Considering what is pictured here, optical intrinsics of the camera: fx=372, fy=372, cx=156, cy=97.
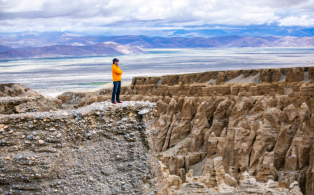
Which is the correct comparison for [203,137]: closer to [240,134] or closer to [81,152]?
[240,134]

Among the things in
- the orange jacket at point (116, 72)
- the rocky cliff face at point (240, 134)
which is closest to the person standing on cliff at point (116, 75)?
the orange jacket at point (116, 72)

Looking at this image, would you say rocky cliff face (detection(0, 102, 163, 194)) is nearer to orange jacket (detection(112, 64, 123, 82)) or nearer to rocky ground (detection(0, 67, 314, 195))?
rocky ground (detection(0, 67, 314, 195))

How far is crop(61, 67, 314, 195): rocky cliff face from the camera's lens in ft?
57.2

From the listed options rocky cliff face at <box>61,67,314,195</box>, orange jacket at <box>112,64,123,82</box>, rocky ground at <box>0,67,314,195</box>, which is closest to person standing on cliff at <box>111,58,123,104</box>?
orange jacket at <box>112,64,123,82</box>

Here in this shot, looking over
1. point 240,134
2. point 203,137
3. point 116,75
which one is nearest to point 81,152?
point 116,75

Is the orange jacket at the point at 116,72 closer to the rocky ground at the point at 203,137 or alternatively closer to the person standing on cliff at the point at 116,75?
the person standing on cliff at the point at 116,75

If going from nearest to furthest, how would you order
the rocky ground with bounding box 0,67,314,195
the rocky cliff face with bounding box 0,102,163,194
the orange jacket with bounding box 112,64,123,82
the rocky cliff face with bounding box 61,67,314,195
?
the rocky cliff face with bounding box 0,102,163,194, the rocky ground with bounding box 0,67,314,195, the orange jacket with bounding box 112,64,123,82, the rocky cliff face with bounding box 61,67,314,195

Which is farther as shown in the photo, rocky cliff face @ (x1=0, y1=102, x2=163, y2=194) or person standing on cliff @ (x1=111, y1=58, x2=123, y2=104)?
person standing on cliff @ (x1=111, y1=58, x2=123, y2=104)

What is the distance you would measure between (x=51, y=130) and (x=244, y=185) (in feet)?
29.5

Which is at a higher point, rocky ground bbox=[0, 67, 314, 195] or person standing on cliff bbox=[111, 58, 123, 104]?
person standing on cliff bbox=[111, 58, 123, 104]

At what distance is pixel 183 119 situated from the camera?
1076 inches

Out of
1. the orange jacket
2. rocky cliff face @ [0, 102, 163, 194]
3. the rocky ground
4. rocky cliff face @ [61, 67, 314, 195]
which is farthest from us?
rocky cliff face @ [61, 67, 314, 195]

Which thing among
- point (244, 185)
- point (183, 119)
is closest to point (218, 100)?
point (183, 119)

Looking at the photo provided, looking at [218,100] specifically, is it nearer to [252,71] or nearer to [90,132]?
[252,71]
